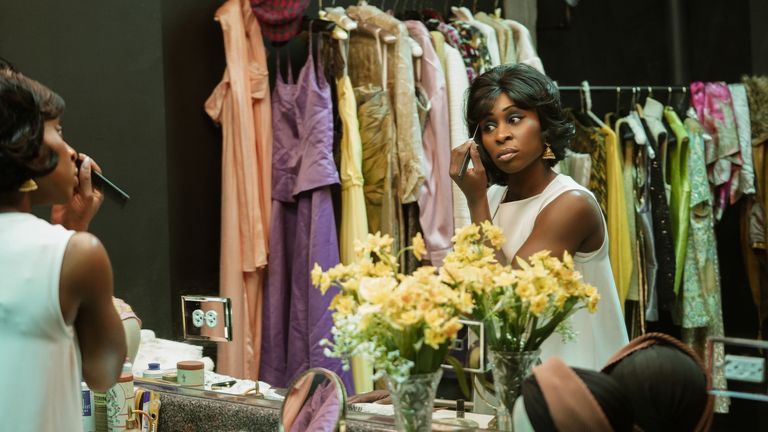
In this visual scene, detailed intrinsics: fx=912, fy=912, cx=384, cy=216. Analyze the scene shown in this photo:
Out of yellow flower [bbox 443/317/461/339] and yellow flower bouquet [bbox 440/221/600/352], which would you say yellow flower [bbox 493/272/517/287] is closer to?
yellow flower bouquet [bbox 440/221/600/352]

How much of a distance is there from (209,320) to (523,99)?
90 cm

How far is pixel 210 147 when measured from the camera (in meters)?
2.74

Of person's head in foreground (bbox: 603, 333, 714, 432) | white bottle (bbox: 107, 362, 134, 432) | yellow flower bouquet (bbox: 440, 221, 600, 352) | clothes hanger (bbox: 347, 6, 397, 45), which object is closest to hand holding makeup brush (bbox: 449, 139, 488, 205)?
yellow flower bouquet (bbox: 440, 221, 600, 352)

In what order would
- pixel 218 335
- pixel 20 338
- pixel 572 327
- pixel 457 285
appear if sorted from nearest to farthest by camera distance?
pixel 20 338 → pixel 457 285 → pixel 572 327 → pixel 218 335

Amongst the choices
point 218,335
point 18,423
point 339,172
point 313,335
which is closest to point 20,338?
point 18,423

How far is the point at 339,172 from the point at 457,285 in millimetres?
1279

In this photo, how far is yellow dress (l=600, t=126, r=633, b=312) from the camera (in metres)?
2.10

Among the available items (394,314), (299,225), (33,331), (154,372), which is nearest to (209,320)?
(154,372)

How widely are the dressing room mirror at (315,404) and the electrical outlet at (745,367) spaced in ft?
2.23

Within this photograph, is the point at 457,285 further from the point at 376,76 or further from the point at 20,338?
the point at 376,76

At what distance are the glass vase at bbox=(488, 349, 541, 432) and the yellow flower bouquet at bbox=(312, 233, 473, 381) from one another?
6.0 inches

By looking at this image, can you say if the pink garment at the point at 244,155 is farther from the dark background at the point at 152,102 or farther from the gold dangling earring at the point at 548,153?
the gold dangling earring at the point at 548,153

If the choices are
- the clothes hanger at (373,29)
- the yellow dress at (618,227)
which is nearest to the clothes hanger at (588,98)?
the yellow dress at (618,227)

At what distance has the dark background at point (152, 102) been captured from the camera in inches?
100
